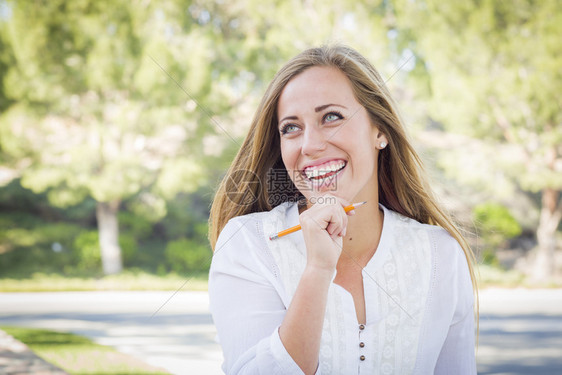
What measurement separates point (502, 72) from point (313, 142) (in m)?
9.51

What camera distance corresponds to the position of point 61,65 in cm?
1053

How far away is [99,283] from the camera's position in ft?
35.9

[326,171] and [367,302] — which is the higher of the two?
[326,171]

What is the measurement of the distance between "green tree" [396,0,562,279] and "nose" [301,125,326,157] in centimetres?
902

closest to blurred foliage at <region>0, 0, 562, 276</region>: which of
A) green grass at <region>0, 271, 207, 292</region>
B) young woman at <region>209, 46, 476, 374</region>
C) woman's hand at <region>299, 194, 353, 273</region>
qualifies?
green grass at <region>0, 271, 207, 292</region>

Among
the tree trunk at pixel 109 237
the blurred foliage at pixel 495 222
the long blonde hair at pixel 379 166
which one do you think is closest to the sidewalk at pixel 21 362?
the long blonde hair at pixel 379 166

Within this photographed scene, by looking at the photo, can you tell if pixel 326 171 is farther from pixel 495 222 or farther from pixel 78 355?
pixel 495 222

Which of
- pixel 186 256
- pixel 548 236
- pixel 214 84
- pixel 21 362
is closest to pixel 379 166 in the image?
pixel 21 362

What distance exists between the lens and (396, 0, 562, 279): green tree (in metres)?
9.81

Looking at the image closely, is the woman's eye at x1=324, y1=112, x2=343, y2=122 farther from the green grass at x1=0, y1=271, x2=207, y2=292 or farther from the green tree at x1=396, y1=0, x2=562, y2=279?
the green tree at x1=396, y1=0, x2=562, y2=279

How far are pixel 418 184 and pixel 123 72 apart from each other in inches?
367

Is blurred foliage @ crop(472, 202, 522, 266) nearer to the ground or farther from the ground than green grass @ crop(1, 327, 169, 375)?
farther from the ground

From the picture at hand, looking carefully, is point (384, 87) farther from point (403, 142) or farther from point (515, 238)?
point (515, 238)

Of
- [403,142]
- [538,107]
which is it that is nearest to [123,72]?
[538,107]
